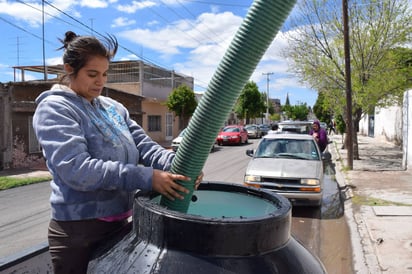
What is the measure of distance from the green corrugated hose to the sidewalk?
4031 mm

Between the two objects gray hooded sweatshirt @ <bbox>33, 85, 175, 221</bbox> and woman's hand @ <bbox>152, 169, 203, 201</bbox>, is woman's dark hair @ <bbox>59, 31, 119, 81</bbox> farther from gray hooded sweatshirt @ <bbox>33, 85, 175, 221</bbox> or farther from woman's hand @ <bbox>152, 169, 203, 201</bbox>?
woman's hand @ <bbox>152, 169, 203, 201</bbox>

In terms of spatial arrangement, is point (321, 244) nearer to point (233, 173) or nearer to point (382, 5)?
point (233, 173)

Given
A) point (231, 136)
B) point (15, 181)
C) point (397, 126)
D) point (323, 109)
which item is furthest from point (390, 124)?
point (15, 181)

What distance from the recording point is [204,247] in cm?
127

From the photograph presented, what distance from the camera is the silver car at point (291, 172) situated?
7.20 metres

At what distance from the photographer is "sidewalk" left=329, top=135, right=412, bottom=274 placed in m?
4.75

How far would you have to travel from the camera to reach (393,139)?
24234 mm

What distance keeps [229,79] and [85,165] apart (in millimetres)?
618

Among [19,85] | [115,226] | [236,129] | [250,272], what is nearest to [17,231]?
[115,226]

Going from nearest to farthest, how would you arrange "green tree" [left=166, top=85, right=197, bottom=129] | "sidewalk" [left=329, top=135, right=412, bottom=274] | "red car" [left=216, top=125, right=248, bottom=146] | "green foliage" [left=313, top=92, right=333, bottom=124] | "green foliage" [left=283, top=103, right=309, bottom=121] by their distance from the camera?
1. "sidewalk" [left=329, top=135, right=412, bottom=274]
2. "green foliage" [left=313, top=92, right=333, bottom=124]
3. "red car" [left=216, top=125, right=248, bottom=146]
4. "green tree" [left=166, top=85, right=197, bottom=129]
5. "green foliage" [left=283, top=103, right=309, bottom=121]

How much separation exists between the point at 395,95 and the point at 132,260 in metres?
16.2

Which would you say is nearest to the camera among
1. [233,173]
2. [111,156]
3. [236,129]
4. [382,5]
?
[111,156]

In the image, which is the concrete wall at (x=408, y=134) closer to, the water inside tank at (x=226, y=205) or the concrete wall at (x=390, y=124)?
the concrete wall at (x=390, y=124)

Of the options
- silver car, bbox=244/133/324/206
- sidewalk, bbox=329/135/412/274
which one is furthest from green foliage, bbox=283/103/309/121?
silver car, bbox=244/133/324/206
